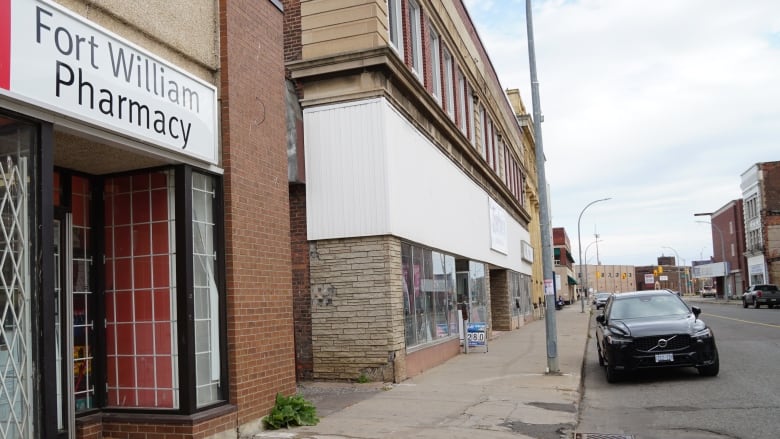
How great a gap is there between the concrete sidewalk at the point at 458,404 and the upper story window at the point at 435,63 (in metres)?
6.65

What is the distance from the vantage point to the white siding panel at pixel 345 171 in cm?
1212

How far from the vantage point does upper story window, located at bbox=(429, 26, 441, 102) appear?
16938 millimetres

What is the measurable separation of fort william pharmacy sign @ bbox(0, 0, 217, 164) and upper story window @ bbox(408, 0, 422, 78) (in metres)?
8.42

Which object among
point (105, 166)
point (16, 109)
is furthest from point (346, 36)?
point (16, 109)

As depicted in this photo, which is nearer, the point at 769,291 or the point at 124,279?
the point at 124,279

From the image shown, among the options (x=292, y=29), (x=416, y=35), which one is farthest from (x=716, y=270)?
(x=292, y=29)

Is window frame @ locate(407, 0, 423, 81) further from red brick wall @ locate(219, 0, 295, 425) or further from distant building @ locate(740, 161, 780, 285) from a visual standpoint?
distant building @ locate(740, 161, 780, 285)

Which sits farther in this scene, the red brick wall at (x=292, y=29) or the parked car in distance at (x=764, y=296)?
the parked car in distance at (x=764, y=296)

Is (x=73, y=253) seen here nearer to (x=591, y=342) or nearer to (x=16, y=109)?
(x=16, y=109)

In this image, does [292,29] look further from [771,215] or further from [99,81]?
[771,215]

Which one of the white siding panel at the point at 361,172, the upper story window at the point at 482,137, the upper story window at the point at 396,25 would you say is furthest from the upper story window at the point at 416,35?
the upper story window at the point at 482,137

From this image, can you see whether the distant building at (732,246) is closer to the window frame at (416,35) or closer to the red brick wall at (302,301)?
the window frame at (416,35)

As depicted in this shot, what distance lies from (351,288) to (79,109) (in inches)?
283

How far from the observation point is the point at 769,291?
1762 inches
